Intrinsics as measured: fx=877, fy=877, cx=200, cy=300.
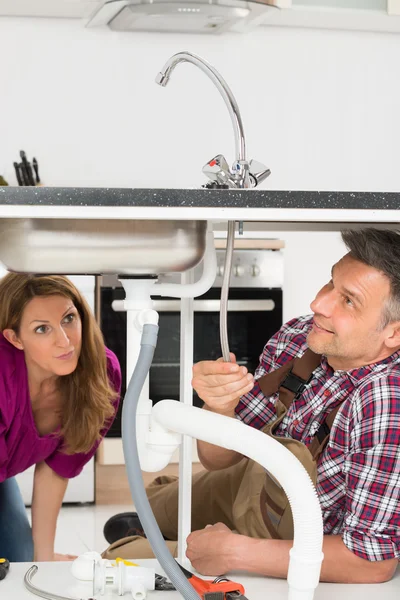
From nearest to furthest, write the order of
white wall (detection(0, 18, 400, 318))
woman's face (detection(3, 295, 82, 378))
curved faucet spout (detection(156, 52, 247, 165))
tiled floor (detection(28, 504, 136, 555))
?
curved faucet spout (detection(156, 52, 247, 165))
woman's face (detection(3, 295, 82, 378))
tiled floor (detection(28, 504, 136, 555))
white wall (detection(0, 18, 400, 318))

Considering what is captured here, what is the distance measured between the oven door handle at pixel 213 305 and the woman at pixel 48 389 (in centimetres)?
141

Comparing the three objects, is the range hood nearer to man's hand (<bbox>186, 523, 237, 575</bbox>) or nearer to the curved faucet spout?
the curved faucet spout

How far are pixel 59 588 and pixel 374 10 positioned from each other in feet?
10.2

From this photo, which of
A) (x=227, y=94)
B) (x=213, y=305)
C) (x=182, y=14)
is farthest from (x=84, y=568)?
(x=182, y=14)

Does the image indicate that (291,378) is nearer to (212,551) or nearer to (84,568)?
(212,551)

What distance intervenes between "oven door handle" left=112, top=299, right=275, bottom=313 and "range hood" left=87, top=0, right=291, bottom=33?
1.15 m

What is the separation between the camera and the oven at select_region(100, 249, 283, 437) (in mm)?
3451

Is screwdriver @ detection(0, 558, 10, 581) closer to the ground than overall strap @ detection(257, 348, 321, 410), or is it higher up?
closer to the ground

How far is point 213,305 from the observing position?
3512mm

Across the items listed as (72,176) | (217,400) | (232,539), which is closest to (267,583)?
(232,539)

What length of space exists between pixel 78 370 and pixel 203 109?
233 cm

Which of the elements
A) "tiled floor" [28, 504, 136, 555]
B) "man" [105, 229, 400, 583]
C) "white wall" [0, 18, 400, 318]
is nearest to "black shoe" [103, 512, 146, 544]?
"man" [105, 229, 400, 583]

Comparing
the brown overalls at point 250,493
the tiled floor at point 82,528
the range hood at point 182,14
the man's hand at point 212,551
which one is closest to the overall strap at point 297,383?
the brown overalls at point 250,493

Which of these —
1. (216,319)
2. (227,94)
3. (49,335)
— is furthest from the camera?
(216,319)
